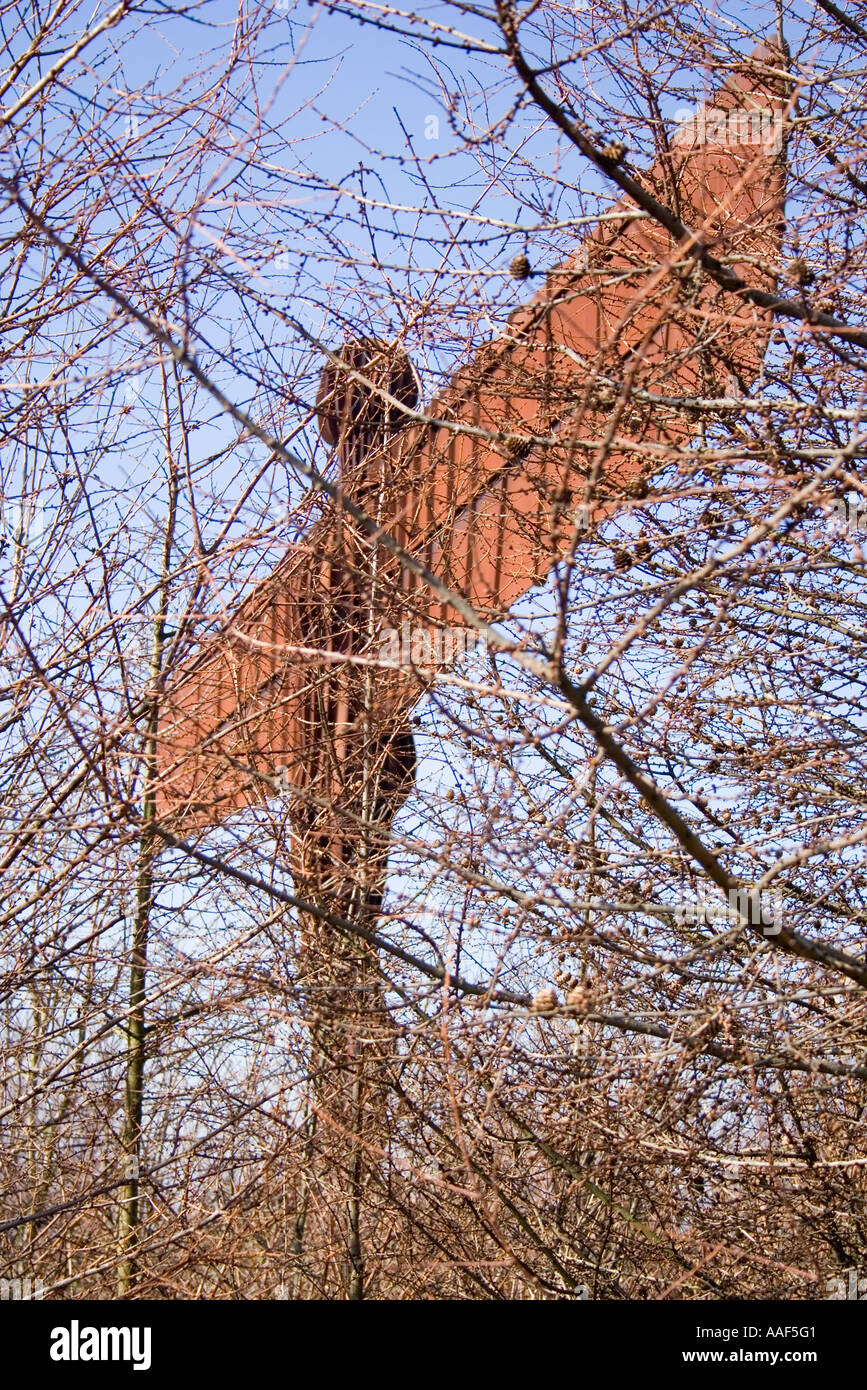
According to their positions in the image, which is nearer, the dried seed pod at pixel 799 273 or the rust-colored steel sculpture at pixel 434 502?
the dried seed pod at pixel 799 273

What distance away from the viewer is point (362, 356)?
416 cm

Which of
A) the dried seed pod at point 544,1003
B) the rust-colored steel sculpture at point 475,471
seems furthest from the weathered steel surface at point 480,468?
the dried seed pod at point 544,1003

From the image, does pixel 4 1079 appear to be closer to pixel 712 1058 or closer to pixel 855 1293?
pixel 712 1058

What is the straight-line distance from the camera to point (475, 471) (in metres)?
3.69

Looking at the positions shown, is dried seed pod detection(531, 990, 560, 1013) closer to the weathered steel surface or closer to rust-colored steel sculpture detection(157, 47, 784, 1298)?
rust-colored steel sculpture detection(157, 47, 784, 1298)

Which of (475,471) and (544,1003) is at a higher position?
(475,471)

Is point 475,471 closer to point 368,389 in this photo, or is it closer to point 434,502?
point 434,502

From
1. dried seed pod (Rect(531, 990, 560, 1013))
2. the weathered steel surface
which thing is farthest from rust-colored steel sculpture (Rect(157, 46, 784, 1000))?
dried seed pod (Rect(531, 990, 560, 1013))

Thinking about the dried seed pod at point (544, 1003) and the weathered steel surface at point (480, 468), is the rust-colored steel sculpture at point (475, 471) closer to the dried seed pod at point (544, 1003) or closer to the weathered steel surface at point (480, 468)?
A: the weathered steel surface at point (480, 468)

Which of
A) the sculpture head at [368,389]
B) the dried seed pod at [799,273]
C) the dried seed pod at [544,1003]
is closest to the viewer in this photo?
the dried seed pod at [544,1003]

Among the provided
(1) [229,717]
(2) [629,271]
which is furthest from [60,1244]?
(2) [629,271]

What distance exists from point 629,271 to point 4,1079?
2.85 m

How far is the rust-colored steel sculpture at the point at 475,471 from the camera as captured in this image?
3229 millimetres

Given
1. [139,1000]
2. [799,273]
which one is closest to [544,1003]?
[799,273]
